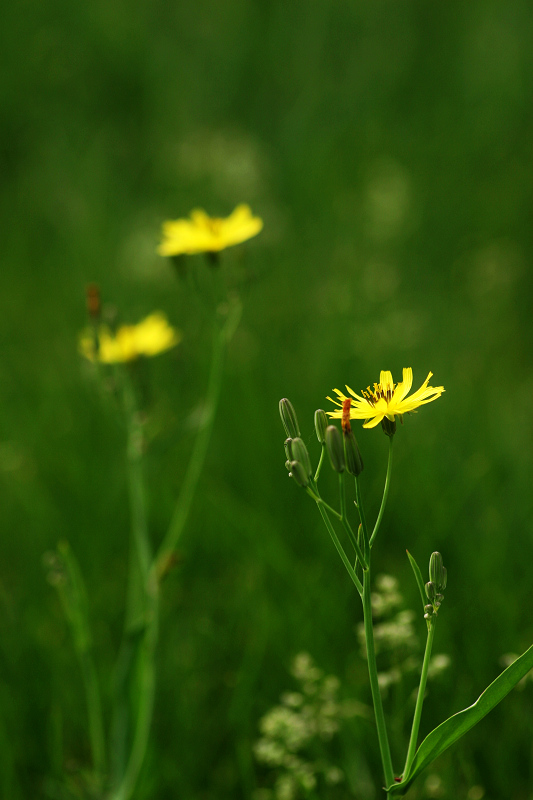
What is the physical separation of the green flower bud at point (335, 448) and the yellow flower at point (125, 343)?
863 millimetres

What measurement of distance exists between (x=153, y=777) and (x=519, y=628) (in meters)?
0.88

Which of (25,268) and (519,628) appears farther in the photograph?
(25,268)

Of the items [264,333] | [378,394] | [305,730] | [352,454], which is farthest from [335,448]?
[264,333]

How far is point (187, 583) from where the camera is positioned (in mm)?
1982

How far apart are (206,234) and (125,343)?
0.37 m

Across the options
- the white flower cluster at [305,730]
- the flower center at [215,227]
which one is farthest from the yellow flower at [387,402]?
the flower center at [215,227]

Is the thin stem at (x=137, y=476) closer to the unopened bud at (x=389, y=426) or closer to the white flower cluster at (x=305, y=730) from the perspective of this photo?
the white flower cluster at (x=305, y=730)

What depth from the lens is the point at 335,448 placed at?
874mm

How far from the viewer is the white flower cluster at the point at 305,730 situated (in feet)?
4.10

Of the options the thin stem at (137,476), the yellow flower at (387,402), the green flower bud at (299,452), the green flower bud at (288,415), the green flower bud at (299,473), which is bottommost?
the green flower bud at (299,473)

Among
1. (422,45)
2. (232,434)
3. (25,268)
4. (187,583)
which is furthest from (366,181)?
(187,583)

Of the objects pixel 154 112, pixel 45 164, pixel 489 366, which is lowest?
pixel 489 366

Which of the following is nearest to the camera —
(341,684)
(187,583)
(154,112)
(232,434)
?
(341,684)

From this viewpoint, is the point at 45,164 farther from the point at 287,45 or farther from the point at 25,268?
the point at 287,45
